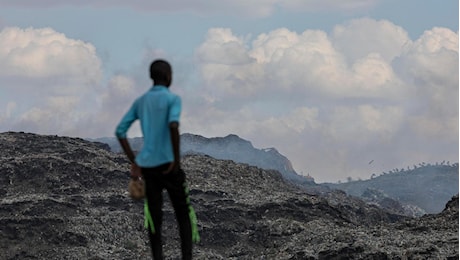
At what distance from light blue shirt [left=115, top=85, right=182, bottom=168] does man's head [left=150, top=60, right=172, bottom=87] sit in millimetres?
57

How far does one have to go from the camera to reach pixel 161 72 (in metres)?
9.34

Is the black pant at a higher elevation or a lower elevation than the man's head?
lower

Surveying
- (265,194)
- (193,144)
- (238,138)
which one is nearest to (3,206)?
(265,194)

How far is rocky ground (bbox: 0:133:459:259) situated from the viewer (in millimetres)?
31531

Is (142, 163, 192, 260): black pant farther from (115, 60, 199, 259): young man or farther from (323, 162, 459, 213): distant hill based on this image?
(323, 162, 459, 213): distant hill

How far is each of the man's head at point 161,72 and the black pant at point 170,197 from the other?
0.79 m

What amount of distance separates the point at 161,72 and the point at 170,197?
3.83 feet

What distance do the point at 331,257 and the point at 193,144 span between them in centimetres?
8476

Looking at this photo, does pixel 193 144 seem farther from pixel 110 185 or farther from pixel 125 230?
pixel 125 230

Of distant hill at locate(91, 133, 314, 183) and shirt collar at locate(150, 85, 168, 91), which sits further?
distant hill at locate(91, 133, 314, 183)

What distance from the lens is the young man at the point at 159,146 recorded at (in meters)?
9.18

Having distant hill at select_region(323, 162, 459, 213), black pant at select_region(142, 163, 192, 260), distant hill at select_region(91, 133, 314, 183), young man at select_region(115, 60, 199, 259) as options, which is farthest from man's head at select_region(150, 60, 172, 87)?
distant hill at select_region(323, 162, 459, 213)

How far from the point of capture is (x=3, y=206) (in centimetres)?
3966

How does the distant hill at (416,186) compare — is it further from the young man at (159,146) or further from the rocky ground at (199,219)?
the young man at (159,146)
